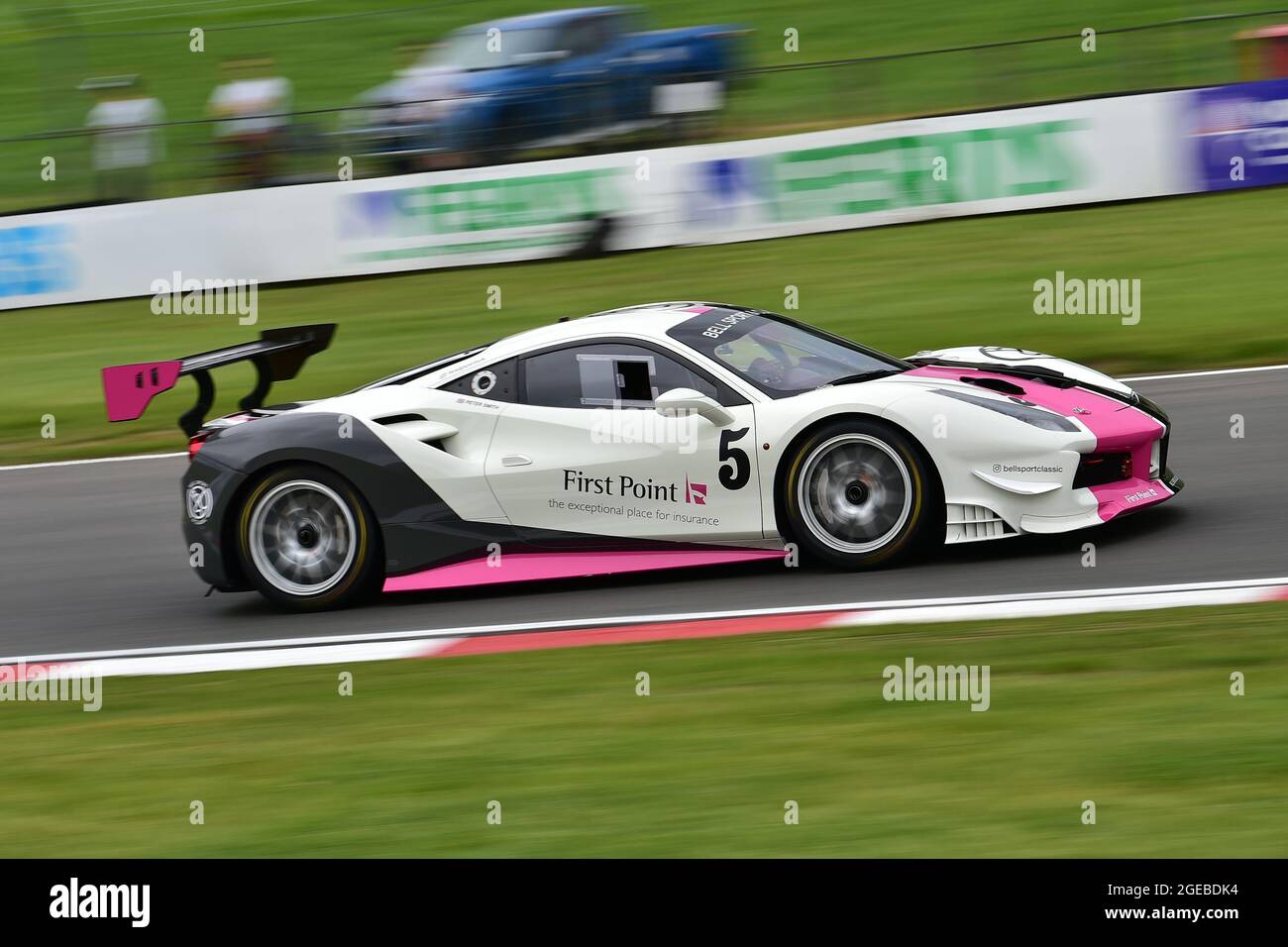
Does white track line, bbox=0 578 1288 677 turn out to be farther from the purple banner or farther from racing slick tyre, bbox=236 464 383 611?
the purple banner

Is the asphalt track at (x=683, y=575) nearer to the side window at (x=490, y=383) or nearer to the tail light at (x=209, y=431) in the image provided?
the tail light at (x=209, y=431)

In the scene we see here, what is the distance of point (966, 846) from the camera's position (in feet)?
15.3

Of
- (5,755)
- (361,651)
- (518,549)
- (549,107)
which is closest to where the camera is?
(5,755)

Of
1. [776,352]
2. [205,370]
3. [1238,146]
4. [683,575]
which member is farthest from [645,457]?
[1238,146]

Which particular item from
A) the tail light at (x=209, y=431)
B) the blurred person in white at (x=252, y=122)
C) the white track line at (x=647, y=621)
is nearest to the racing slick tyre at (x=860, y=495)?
the white track line at (x=647, y=621)

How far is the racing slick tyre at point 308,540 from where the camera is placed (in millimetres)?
7977

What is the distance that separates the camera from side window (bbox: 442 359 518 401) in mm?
7875

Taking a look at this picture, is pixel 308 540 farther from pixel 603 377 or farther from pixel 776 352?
pixel 776 352

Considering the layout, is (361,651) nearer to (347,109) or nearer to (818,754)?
(818,754)

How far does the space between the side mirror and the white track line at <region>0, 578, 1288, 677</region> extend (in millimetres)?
907

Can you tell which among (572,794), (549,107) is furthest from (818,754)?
(549,107)

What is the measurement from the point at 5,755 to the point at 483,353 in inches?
116

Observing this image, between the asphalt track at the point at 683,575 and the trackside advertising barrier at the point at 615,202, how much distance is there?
4.91 metres
